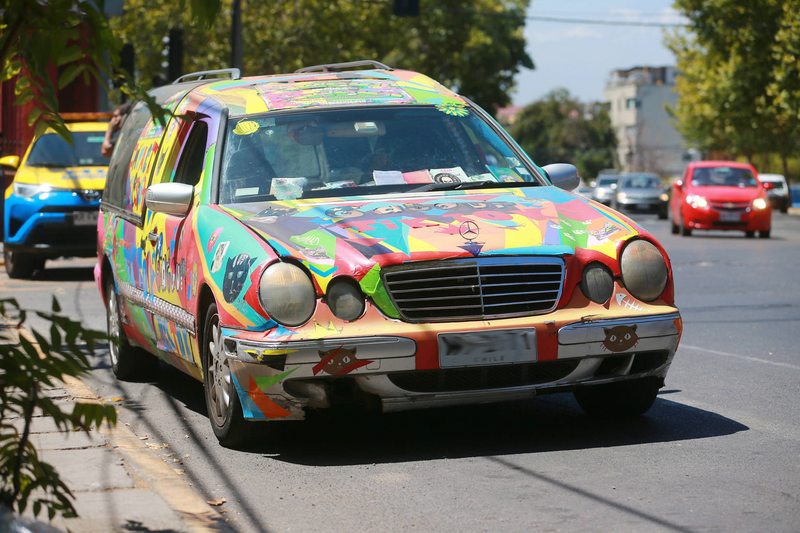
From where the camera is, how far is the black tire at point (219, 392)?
6.58 m

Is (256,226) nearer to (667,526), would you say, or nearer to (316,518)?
(316,518)

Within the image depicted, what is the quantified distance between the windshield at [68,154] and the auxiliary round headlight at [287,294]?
12.0 m

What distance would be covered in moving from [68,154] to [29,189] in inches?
27.8

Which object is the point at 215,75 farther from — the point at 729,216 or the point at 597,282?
the point at 729,216

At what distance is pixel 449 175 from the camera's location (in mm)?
7465

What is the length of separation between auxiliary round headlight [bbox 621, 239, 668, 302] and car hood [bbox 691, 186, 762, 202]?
75.1 ft

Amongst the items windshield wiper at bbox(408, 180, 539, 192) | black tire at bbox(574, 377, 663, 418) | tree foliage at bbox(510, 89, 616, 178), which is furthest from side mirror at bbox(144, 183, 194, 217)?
tree foliage at bbox(510, 89, 616, 178)

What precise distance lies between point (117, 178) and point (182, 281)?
8.28ft

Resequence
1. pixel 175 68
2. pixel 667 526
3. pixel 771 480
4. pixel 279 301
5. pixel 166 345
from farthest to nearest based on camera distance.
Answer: pixel 175 68 < pixel 166 345 < pixel 279 301 < pixel 771 480 < pixel 667 526

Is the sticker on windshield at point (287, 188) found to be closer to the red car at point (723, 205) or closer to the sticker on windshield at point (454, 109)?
the sticker on windshield at point (454, 109)

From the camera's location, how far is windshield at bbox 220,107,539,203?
727 centimetres

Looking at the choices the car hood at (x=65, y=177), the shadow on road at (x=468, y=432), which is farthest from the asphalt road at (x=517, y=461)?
the car hood at (x=65, y=177)

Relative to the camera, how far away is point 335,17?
51.7 metres

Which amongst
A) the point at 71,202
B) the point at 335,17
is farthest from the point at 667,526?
the point at 335,17
